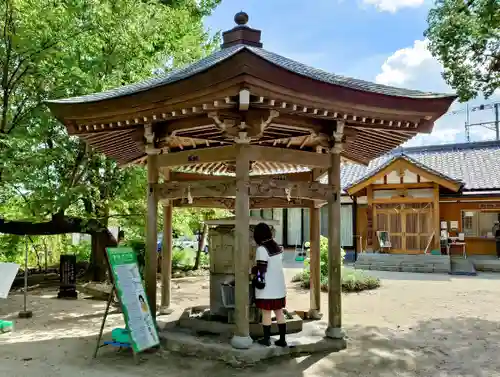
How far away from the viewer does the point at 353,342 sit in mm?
6816

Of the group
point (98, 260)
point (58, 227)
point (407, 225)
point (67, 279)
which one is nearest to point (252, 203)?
point (67, 279)

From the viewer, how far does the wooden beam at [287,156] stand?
6117mm

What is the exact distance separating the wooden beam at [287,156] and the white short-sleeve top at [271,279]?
1317mm

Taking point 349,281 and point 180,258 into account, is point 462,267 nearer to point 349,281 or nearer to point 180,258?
point 349,281

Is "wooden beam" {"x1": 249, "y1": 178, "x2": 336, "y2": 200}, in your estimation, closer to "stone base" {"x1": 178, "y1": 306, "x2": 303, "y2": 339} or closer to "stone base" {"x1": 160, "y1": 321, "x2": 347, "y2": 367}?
"stone base" {"x1": 178, "y1": 306, "x2": 303, "y2": 339}

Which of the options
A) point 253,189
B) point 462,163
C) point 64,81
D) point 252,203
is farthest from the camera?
point 462,163

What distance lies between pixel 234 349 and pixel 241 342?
0.13 metres

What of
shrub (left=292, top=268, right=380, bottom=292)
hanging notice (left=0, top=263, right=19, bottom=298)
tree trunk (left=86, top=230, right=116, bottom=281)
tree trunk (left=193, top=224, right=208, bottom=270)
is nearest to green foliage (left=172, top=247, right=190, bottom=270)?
tree trunk (left=193, top=224, right=208, bottom=270)

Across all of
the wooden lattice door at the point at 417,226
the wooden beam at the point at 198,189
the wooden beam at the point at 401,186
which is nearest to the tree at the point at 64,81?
the wooden beam at the point at 198,189

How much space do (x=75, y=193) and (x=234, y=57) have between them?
730 cm

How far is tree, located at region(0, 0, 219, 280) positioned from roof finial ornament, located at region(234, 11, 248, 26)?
4.36 metres

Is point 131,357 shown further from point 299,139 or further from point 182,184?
point 299,139

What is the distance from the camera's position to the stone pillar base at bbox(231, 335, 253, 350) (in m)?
5.68

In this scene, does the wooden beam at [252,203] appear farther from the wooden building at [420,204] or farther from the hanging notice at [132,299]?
the wooden building at [420,204]
